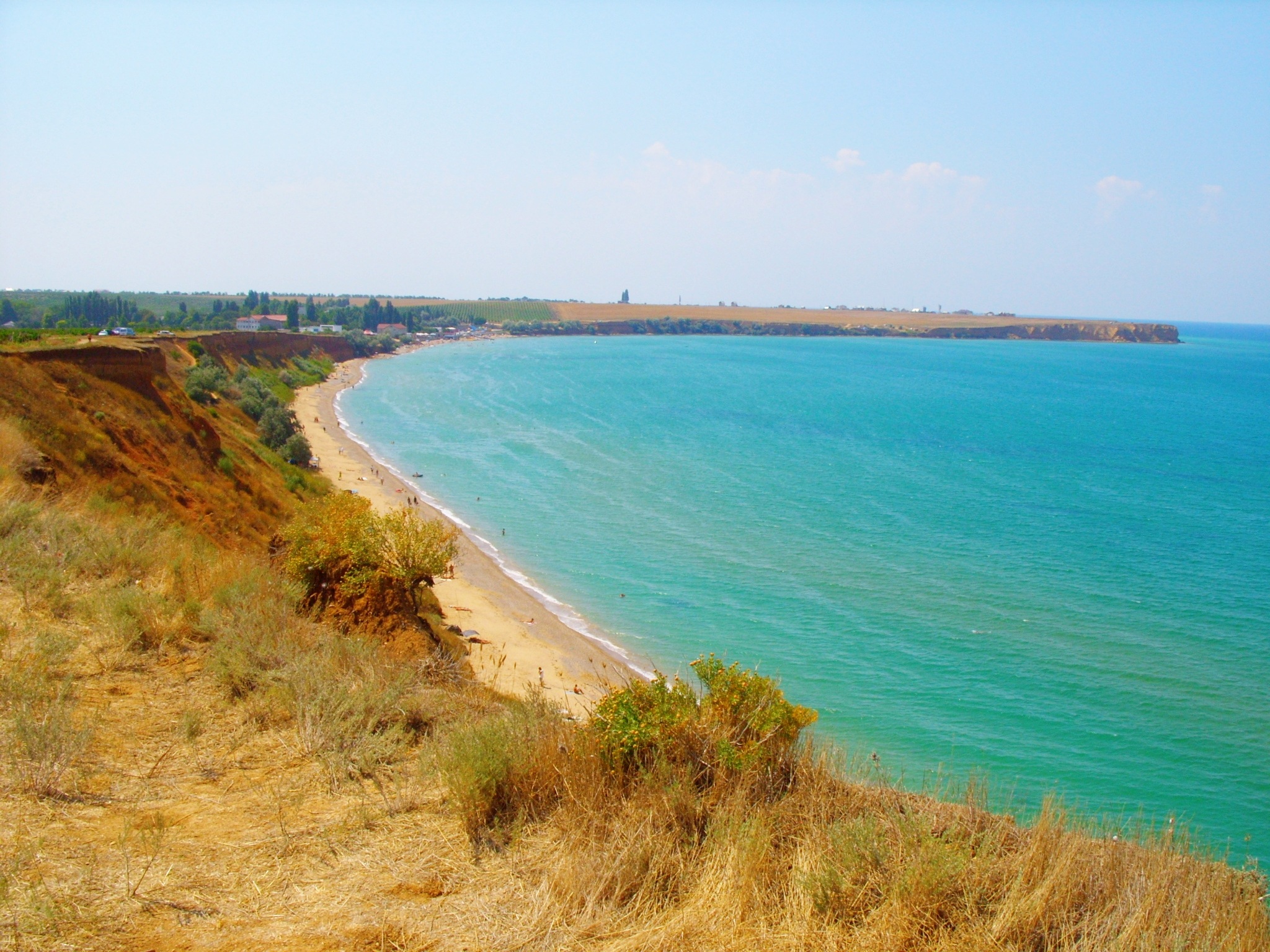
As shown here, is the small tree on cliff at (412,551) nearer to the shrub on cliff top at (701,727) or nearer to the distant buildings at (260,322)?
the shrub on cliff top at (701,727)

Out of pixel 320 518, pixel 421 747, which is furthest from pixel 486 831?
pixel 320 518


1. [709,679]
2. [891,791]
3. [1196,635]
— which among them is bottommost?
[1196,635]

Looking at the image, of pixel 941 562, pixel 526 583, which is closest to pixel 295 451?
pixel 526 583

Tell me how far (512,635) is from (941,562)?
1813 cm

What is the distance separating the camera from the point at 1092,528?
38531mm

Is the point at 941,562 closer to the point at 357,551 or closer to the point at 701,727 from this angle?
the point at 357,551

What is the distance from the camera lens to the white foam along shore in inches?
958

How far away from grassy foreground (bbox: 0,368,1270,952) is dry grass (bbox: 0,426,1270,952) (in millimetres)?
22

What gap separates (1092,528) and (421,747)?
38652mm

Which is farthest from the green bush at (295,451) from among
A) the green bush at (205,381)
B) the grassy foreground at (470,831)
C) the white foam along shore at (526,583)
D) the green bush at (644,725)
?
the green bush at (644,725)

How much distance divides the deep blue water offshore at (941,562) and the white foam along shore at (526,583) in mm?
515

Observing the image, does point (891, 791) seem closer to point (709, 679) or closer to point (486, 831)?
point (709, 679)

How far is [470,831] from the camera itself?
6199 millimetres

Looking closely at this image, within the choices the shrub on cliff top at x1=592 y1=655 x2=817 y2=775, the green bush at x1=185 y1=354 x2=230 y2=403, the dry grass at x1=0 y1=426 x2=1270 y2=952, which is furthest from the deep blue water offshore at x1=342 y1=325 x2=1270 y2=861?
the green bush at x1=185 y1=354 x2=230 y2=403
